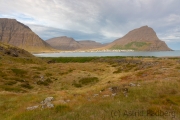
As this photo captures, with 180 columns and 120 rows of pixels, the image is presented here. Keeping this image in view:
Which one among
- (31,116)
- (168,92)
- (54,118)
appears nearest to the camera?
(54,118)

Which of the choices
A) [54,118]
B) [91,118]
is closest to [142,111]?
[91,118]

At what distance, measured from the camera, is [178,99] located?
12.6m

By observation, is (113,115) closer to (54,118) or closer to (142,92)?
(54,118)

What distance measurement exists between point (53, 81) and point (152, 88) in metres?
30.1

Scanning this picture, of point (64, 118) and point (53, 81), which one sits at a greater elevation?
point (64, 118)

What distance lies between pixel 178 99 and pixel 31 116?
42.8 feet

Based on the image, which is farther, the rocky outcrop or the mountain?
the rocky outcrop

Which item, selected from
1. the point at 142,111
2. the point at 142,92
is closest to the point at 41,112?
the point at 142,111

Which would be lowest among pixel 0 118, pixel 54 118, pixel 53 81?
pixel 53 81

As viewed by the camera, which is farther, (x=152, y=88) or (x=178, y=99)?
(x=152, y=88)

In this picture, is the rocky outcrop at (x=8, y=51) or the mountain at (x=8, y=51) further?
the rocky outcrop at (x=8, y=51)

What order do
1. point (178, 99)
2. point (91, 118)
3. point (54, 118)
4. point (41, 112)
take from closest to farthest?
1. point (91, 118)
2. point (54, 118)
3. point (41, 112)
4. point (178, 99)

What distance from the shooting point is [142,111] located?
966cm

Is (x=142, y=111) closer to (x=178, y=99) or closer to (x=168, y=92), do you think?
(x=178, y=99)
